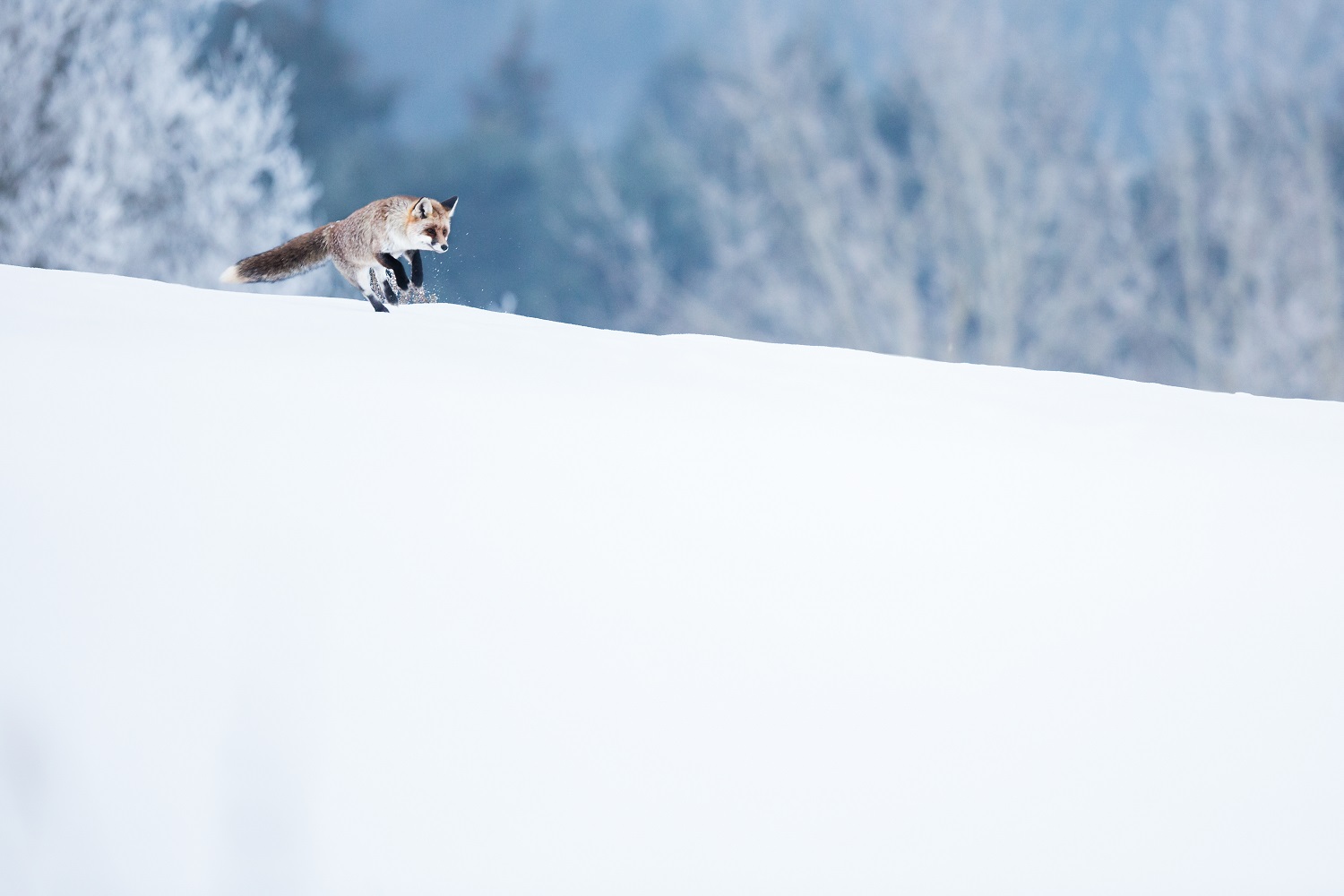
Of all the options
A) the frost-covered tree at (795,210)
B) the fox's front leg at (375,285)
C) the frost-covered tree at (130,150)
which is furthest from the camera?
the frost-covered tree at (795,210)

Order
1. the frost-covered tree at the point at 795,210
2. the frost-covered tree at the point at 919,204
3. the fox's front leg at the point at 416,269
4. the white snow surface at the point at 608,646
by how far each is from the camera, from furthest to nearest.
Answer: the frost-covered tree at the point at 795,210 → the frost-covered tree at the point at 919,204 → the fox's front leg at the point at 416,269 → the white snow surface at the point at 608,646

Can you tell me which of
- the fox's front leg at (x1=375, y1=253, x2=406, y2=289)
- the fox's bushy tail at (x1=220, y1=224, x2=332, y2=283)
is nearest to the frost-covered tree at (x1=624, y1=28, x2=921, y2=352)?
the fox's bushy tail at (x1=220, y1=224, x2=332, y2=283)

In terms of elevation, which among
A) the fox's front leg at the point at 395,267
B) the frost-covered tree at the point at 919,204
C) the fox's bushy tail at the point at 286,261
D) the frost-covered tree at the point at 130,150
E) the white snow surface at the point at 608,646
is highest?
the frost-covered tree at the point at 919,204

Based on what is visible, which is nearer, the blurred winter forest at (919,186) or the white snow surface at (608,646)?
the white snow surface at (608,646)

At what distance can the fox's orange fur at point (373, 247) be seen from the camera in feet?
13.6

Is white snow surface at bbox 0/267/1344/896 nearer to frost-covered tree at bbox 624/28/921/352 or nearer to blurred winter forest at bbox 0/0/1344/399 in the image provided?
blurred winter forest at bbox 0/0/1344/399

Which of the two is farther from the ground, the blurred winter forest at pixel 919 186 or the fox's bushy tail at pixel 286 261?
the blurred winter forest at pixel 919 186

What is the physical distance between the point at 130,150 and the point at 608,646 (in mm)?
9993

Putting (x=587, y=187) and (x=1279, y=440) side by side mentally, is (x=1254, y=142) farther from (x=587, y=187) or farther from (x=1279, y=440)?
(x=1279, y=440)

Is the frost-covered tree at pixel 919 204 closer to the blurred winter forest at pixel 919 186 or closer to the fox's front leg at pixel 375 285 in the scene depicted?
the blurred winter forest at pixel 919 186

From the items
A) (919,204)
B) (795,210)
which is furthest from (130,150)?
(919,204)

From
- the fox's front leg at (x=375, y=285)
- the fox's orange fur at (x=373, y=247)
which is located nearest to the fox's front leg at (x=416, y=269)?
the fox's orange fur at (x=373, y=247)

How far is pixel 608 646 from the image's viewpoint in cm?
192

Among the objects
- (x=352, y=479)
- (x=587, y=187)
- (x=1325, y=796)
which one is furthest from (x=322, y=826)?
(x=587, y=187)
